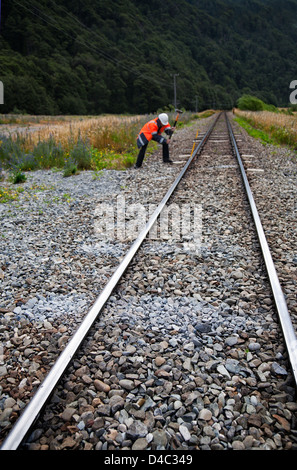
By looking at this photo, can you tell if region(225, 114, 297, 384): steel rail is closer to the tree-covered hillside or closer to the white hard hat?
the white hard hat

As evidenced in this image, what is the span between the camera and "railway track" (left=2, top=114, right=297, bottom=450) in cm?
194

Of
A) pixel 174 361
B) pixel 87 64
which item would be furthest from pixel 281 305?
pixel 87 64

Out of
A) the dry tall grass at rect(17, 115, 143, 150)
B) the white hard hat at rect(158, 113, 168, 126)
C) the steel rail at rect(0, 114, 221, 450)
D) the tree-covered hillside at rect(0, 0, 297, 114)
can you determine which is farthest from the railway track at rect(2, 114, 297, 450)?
the tree-covered hillside at rect(0, 0, 297, 114)

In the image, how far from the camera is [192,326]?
282 cm

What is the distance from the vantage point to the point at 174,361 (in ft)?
8.06

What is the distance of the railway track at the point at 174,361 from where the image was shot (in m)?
1.94

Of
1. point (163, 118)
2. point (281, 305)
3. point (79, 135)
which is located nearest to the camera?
point (281, 305)

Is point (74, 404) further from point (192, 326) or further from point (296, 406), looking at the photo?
point (296, 406)

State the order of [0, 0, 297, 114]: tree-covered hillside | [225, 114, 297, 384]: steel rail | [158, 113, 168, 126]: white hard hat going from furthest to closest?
[0, 0, 297, 114]: tree-covered hillside, [158, 113, 168, 126]: white hard hat, [225, 114, 297, 384]: steel rail

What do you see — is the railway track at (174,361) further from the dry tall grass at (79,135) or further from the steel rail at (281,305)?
the dry tall grass at (79,135)

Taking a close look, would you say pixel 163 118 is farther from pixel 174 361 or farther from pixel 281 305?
pixel 174 361

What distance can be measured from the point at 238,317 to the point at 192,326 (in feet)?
1.37
